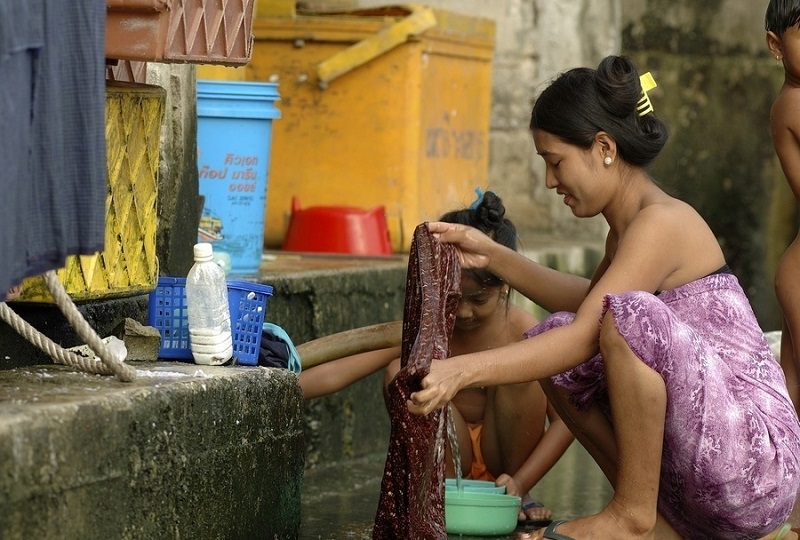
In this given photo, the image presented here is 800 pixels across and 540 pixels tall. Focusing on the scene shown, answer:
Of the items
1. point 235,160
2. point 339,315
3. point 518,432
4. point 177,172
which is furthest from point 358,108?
point 518,432

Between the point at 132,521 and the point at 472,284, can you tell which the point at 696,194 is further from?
the point at 132,521

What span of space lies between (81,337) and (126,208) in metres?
0.64

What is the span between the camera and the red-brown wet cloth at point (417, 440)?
308 cm

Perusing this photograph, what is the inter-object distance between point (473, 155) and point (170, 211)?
2846mm

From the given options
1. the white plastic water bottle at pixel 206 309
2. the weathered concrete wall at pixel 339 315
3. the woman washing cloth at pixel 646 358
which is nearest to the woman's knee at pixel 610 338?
the woman washing cloth at pixel 646 358

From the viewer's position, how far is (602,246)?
762cm

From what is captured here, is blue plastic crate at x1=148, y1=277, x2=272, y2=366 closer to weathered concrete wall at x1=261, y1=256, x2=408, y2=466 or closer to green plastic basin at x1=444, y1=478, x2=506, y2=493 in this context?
green plastic basin at x1=444, y1=478, x2=506, y2=493

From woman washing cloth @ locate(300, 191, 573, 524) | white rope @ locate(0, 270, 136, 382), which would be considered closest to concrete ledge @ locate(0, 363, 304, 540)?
white rope @ locate(0, 270, 136, 382)

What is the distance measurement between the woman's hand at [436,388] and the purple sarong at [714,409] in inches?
19.1

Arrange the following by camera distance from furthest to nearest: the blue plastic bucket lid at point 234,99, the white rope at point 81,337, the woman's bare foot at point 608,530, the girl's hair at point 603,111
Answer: the blue plastic bucket lid at point 234,99 < the girl's hair at point 603,111 < the woman's bare foot at point 608,530 < the white rope at point 81,337

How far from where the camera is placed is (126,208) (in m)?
3.52

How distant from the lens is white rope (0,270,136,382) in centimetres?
285

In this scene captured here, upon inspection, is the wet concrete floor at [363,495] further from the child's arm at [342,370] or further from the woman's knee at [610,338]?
the woman's knee at [610,338]

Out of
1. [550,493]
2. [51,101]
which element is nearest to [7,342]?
[51,101]
